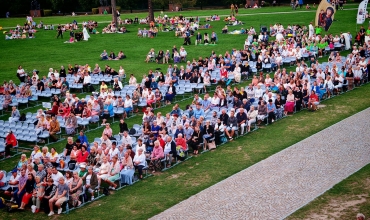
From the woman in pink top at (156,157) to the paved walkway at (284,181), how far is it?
2421mm

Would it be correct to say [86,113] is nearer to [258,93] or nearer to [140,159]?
[140,159]

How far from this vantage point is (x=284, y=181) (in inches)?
614

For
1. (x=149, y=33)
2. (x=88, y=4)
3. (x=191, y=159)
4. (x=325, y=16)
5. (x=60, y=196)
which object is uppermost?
(x=88, y=4)

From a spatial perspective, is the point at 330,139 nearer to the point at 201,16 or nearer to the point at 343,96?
the point at 343,96

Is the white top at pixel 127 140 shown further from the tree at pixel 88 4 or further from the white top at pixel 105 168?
the tree at pixel 88 4

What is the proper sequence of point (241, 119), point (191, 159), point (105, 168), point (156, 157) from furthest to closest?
point (241, 119) < point (191, 159) < point (156, 157) < point (105, 168)

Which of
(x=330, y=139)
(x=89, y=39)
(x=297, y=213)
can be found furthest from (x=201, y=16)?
(x=297, y=213)

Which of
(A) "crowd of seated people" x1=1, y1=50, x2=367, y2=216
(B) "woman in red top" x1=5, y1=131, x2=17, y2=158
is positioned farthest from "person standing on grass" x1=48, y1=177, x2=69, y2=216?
(B) "woman in red top" x1=5, y1=131, x2=17, y2=158

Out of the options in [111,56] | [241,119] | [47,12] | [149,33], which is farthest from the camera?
[47,12]

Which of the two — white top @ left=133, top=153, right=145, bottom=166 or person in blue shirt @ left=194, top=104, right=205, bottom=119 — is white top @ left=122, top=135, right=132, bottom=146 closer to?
white top @ left=133, top=153, right=145, bottom=166

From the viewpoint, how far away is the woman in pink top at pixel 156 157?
1725cm

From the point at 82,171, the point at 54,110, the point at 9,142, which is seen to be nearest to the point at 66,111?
the point at 54,110

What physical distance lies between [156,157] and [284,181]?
165 inches

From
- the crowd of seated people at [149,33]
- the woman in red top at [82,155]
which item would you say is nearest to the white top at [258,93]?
the woman in red top at [82,155]
